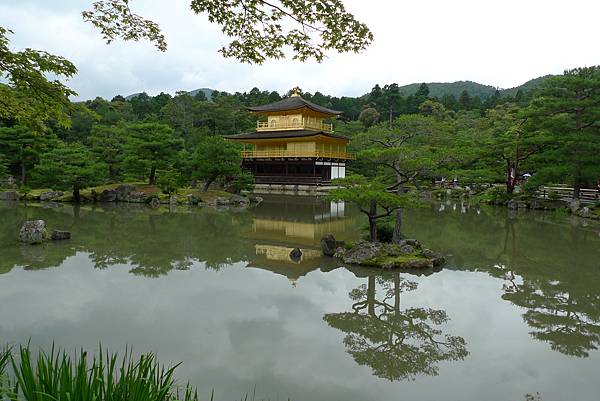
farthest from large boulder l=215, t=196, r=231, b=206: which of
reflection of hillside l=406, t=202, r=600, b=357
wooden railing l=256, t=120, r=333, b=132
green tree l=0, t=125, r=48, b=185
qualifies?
wooden railing l=256, t=120, r=333, b=132

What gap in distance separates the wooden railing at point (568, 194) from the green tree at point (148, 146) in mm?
20762

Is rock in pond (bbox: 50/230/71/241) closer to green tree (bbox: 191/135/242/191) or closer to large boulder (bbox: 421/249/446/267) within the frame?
large boulder (bbox: 421/249/446/267)

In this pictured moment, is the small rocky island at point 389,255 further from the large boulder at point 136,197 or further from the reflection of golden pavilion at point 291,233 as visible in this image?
the large boulder at point 136,197

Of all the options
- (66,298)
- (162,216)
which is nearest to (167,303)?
(66,298)

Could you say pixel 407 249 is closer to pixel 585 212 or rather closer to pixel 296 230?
pixel 296 230

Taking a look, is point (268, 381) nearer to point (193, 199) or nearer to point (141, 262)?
point (141, 262)

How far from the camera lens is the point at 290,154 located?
32.6m

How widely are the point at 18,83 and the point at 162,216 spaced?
1242 centimetres

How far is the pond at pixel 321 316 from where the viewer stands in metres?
4.17

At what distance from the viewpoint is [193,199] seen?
72.9 feet

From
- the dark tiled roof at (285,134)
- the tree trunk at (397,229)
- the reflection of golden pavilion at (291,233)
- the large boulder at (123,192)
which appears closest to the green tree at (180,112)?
the dark tiled roof at (285,134)

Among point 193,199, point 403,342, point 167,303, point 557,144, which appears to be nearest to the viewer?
point 403,342

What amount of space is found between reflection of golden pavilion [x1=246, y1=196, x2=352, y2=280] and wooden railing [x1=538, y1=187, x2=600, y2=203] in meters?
11.7

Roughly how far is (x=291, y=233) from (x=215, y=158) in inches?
431
